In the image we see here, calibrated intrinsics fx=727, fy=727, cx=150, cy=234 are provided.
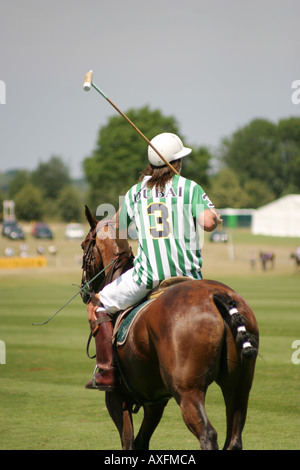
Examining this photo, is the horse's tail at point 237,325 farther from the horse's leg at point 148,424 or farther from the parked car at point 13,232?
the parked car at point 13,232

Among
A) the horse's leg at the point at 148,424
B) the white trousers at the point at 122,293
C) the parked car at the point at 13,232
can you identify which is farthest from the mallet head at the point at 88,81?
the parked car at the point at 13,232

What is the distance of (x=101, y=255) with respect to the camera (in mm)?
7027

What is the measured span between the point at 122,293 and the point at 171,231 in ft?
2.45

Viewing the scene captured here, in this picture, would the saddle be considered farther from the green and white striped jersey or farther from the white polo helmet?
the white polo helmet

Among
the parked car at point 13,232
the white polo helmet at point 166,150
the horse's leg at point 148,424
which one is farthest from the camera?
the parked car at point 13,232

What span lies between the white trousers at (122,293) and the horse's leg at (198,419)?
42.4 inches

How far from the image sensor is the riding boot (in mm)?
6195

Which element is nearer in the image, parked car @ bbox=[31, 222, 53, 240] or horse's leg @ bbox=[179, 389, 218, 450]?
horse's leg @ bbox=[179, 389, 218, 450]

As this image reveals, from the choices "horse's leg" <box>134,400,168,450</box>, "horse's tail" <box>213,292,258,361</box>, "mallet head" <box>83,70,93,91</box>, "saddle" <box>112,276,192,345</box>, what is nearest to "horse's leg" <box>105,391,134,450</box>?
"horse's leg" <box>134,400,168,450</box>

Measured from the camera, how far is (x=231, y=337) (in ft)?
16.7

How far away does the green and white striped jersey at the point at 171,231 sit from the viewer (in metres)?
5.64

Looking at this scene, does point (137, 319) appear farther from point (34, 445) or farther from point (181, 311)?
point (34, 445)

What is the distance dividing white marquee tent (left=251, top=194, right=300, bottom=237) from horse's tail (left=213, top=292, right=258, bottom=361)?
257 ft

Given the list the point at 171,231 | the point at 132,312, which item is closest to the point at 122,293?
the point at 132,312
